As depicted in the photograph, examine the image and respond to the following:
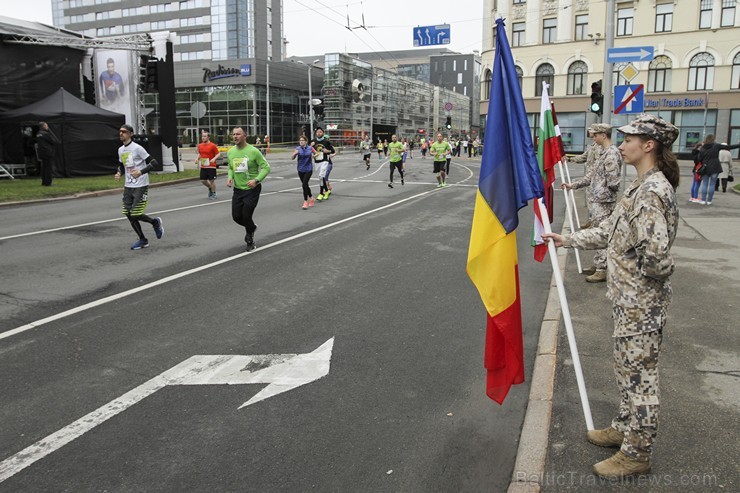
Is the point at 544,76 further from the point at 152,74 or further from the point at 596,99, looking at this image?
the point at 596,99

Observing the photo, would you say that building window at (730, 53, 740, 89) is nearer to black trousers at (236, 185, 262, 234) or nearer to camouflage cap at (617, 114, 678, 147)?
black trousers at (236, 185, 262, 234)

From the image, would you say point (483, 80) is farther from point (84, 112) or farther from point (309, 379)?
point (309, 379)

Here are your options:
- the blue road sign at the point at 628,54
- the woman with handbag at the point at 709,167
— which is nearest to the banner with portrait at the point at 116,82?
the blue road sign at the point at 628,54

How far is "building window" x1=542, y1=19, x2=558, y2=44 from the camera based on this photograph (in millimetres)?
53562

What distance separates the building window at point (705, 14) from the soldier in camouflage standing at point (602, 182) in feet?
159

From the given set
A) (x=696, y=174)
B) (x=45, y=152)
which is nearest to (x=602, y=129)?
(x=696, y=174)

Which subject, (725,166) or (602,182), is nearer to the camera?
(602,182)

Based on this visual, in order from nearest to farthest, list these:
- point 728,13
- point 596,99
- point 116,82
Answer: point 596,99, point 116,82, point 728,13

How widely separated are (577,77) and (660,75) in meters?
6.69

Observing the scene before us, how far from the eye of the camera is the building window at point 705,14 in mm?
47531

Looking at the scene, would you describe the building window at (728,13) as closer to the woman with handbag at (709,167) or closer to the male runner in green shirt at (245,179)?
the woman with handbag at (709,167)

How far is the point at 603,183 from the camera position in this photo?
784cm

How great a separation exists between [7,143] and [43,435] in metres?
24.9

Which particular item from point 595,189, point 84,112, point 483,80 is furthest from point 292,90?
point 595,189
